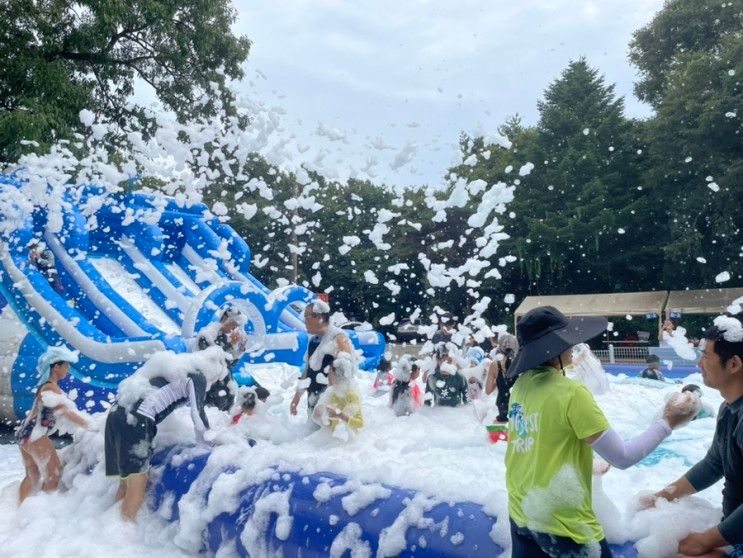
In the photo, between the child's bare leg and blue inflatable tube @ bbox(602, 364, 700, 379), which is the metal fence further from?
the child's bare leg

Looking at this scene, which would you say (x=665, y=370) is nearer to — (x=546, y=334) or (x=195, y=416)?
(x=195, y=416)

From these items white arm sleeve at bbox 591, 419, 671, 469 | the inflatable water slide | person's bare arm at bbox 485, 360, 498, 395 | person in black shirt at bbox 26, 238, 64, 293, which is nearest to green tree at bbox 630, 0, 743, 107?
the inflatable water slide

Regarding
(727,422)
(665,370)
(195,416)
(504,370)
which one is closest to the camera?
(727,422)

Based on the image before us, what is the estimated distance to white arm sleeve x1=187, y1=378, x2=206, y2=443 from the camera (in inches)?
171

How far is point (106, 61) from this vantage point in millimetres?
14320

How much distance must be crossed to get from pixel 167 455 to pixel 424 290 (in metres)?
23.2

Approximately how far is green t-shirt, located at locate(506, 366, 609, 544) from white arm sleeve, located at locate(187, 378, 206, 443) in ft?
8.45

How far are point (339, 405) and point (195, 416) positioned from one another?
56.4 inches

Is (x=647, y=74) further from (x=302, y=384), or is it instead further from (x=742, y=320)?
(x=742, y=320)

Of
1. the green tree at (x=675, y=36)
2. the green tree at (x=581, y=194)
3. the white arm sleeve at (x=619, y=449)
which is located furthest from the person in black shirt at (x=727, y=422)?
the green tree at (x=675, y=36)

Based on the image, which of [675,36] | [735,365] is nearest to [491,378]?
[735,365]

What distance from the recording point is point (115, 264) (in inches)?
423

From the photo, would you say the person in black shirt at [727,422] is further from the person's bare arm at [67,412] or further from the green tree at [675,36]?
the green tree at [675,36]

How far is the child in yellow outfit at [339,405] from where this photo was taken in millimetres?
5398
